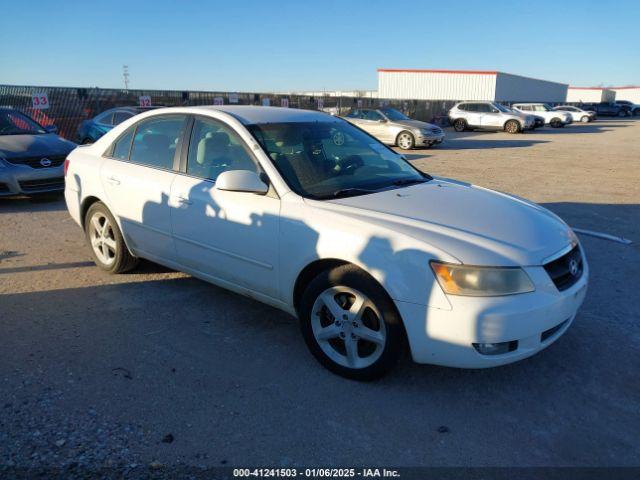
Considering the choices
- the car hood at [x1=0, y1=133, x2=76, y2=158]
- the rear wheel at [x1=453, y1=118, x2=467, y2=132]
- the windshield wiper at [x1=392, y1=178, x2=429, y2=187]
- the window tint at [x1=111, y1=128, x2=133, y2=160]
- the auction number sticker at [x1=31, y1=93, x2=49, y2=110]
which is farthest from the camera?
the rear wheel at [x1=453, y1=118, x2=467, y2=132]

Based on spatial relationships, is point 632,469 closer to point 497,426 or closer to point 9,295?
point 497,426

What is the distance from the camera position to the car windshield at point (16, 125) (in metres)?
9.00

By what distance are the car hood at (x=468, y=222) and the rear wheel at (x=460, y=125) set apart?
86.7ft

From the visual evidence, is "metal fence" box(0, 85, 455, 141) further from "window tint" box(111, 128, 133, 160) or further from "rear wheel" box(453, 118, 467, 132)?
"window tint" box(111, 128, 133, 160)

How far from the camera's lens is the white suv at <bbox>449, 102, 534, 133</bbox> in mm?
27312

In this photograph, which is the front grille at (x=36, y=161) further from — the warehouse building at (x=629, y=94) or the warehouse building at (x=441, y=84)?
the warehouse building at (x=629, y=94)

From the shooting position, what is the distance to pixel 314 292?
3.25 m

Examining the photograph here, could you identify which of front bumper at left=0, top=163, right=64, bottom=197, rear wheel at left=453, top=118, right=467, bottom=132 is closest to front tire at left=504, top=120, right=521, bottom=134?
rear wheel at left=453, top=118, right=467, bottom=132

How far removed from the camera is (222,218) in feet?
12.3

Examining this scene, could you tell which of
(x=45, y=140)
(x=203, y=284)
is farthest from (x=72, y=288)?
(x=45, y=140)

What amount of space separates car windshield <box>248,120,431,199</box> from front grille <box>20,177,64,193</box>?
226 inches

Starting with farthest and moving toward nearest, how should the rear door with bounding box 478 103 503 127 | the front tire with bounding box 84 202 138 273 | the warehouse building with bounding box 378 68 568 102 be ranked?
1. the warehouse building with bounding box 378 68 568 102
2. the rear door with bounding box 478 103 503 127
3. the front tire with bounding box 84 202 138 273

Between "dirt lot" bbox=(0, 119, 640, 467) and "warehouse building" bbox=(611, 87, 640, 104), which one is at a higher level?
"warehouse building" bbox=(611, 87, 640, 104)

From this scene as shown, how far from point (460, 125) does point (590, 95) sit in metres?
68.6
